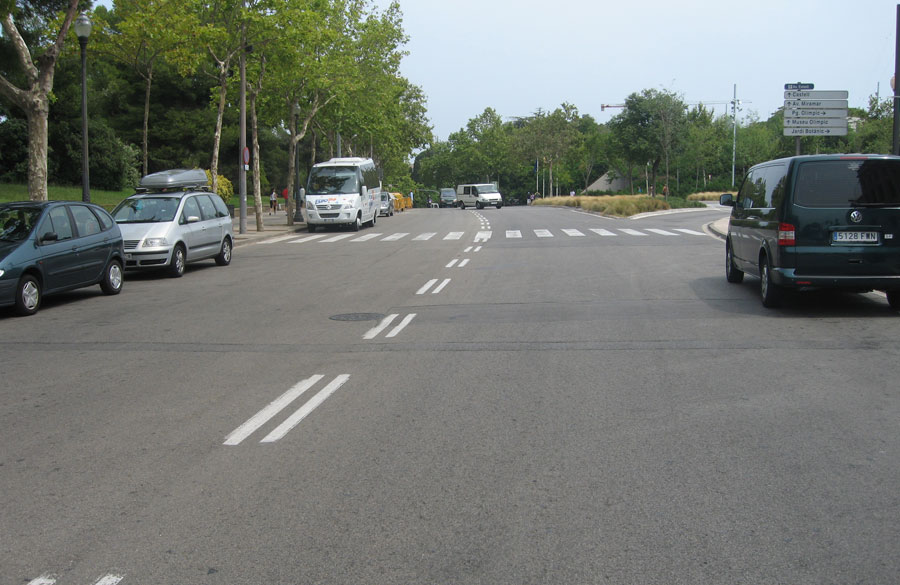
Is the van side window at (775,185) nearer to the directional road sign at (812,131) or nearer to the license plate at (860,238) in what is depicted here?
the license plate at (860,238)

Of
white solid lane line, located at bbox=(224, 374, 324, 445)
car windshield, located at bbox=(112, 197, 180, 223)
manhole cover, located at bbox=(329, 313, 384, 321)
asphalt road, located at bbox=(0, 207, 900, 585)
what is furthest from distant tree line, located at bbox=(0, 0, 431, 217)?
white solid lane line, located at bbox=(224, 374, 324, 445)

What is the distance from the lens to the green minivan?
34.8ft

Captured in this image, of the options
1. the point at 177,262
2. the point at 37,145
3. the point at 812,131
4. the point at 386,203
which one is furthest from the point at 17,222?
the point at 386,203

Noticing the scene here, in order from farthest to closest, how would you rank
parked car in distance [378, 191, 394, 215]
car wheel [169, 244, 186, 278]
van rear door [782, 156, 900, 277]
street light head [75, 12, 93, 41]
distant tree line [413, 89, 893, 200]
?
1. distant tree line [413, 89, 893, 200]
2. parked car in distance [378, 191, 394, 215]
3. street light head [75, 12, 93, 41]
4. car wheel [169, 244, 186, 278]
5. van rear door [782, 156, 900, 277]

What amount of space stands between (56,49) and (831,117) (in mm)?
22390

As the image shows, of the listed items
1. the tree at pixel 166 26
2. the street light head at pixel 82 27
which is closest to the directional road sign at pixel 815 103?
the tree at pixel 166 26

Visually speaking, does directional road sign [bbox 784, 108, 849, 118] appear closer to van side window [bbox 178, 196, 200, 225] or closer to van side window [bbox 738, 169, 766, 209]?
van side window [bbox 738, 169, 766, 209]

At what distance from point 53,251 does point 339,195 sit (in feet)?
71.0

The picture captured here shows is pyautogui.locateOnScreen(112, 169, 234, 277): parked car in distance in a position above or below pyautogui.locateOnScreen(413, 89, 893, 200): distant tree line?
below

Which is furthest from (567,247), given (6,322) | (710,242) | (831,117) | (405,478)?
(405,478)

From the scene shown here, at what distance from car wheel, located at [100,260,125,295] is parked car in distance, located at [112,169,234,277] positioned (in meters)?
2.00

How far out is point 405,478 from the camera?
193 inches

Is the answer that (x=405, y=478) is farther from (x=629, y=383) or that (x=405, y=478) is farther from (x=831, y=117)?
(x=831, y=117)

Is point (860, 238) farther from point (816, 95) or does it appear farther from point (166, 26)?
point (166, 26)
